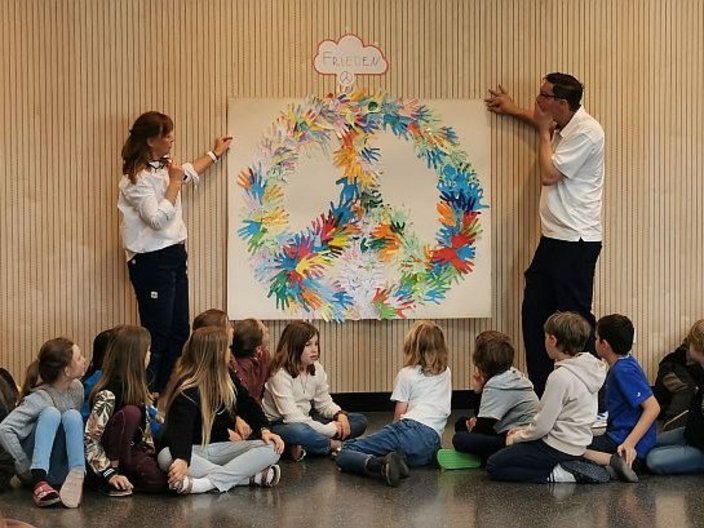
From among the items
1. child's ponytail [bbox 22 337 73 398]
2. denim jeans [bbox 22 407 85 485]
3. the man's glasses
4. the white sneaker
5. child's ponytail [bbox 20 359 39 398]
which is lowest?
the white sneaker

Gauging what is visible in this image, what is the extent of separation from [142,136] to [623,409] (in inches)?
111

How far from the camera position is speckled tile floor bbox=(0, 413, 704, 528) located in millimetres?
4727

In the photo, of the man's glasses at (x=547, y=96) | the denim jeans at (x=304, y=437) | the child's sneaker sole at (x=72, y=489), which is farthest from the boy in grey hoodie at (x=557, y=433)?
the man's glasses at (x=547, y=96)

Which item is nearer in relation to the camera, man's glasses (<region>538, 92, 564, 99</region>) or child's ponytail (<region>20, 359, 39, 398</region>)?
child's ponytail (<region>20, 359, 39, 398</region>)

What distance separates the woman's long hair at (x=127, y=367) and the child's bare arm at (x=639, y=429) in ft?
6.83

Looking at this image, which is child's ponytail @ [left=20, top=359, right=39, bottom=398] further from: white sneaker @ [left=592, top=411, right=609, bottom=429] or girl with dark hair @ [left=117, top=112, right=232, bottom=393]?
white sneaker @ [left=592, top=411, right=609, bottom=429]

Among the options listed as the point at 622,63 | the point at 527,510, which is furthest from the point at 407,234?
the point at 527,510

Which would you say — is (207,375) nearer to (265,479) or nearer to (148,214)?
(265,479)

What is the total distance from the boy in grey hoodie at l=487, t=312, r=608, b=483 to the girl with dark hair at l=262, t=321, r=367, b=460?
0.89 meters

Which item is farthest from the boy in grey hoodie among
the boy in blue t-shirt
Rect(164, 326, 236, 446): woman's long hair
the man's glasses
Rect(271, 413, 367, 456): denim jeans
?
the man's glasses

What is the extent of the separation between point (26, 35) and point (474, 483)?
11.3 feet

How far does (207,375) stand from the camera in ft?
17.3

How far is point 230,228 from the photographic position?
695cm

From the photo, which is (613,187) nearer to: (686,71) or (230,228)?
(686,71)
